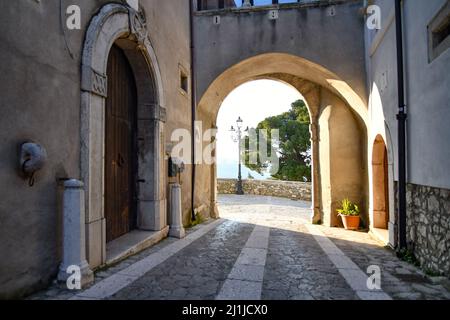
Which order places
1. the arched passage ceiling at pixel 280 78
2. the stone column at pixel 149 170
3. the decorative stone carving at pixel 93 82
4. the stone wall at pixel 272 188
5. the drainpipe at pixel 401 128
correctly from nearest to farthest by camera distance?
the decorative stone carving at pixel 93 82 → the drainpipe at pixel 401 128 → the stone column at pixel 149 170 → the arched passage ceiling at pixel 280 78 → the stone wall at pixel 272 188

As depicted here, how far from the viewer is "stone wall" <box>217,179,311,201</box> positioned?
51.5ft

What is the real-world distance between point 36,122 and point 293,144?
64.2 feet

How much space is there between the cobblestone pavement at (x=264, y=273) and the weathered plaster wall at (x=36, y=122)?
1.32 feet

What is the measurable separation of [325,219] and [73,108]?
7.61 metres

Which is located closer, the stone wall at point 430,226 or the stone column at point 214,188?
the stone wall at point 430,226

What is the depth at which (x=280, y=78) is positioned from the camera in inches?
374

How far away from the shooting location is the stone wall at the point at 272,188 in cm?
1571

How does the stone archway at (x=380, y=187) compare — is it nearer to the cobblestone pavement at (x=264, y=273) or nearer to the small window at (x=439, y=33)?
the cobblestone pavement at (x=264, y=273)

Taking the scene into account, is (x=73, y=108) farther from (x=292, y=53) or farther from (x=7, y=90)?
(x=292, y=53)

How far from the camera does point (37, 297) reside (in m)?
2.66

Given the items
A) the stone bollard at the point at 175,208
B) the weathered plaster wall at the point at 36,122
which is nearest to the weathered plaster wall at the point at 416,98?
the stone bollard at the point at 175,208

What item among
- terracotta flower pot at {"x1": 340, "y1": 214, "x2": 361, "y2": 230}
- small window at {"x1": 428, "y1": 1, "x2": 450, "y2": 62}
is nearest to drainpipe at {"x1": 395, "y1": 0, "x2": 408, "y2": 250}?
small window at {"x1": 428, "y1": 1, "x2": 450, "y2": 62}

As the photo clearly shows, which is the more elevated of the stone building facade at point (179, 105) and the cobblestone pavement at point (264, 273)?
the stone building facade at point (179, 105)

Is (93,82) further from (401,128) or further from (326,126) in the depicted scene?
(326,126)
